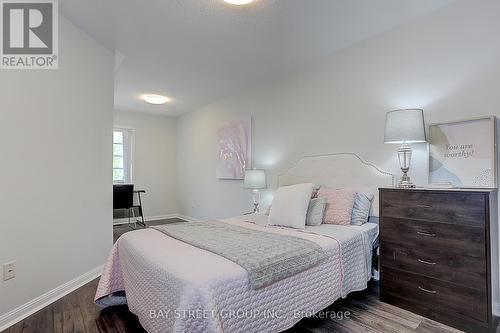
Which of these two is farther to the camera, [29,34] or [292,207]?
[292,207]

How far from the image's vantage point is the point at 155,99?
191 inches

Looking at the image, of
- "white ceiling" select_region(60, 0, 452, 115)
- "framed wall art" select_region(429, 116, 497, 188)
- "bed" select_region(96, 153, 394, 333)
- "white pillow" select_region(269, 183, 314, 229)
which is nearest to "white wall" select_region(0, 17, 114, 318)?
"white ceiling" select_region(60, 0, 452, 115)

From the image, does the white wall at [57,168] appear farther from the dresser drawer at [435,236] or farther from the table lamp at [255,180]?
the dresser drawer at [435,236]

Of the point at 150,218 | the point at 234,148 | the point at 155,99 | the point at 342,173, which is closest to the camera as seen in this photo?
the point at 342,173

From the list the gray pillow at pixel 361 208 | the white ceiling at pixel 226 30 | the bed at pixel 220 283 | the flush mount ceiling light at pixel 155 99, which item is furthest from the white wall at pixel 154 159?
the gray pillow at pixel 361 208

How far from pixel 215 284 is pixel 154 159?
17.7 feet

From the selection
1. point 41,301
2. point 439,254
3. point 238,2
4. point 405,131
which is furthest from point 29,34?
point 439,254

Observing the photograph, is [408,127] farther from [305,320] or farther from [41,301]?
[41,301]

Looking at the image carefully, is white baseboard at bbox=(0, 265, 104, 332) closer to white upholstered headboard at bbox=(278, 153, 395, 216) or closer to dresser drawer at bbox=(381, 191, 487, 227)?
white upholstered headboard at bbox=(278, 153, 395, 216)

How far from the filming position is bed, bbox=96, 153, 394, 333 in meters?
1.25

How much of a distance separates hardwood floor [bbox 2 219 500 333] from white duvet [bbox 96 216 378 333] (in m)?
0.16

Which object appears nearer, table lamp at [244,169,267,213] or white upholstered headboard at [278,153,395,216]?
white upholstered headboard at [278,153,395,216]

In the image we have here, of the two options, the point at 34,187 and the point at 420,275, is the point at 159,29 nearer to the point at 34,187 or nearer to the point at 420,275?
the point at 34,187

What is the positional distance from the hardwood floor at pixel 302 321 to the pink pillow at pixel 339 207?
654 millimetres
